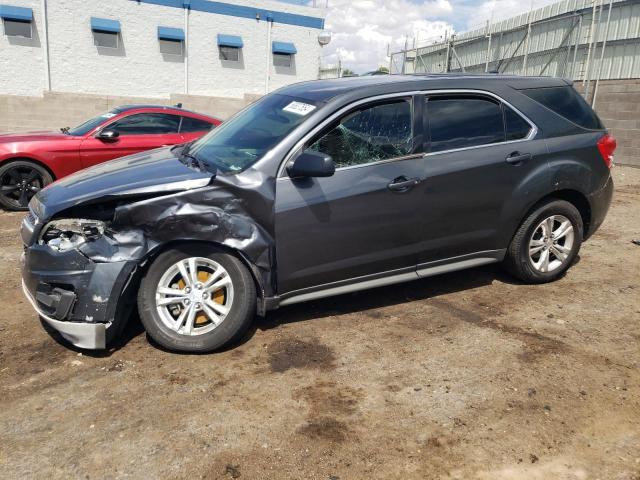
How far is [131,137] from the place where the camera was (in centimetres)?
827

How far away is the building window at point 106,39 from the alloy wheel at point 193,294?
20213 mm

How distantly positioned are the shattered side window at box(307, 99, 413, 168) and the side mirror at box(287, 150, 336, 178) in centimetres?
19

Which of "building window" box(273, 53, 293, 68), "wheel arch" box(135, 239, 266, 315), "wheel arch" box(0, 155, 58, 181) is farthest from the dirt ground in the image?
"building window" box(273, 53, 293, 68)

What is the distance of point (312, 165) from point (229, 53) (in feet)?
72.4

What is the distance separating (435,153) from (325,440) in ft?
7.59

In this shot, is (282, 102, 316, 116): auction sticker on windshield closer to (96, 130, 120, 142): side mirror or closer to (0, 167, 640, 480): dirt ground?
(0, 167, 640, 480): dirt ground

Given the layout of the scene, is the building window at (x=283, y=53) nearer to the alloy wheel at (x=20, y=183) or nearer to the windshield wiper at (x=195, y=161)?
the alloy wheel at (x=20, y=183)

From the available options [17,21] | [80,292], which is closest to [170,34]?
[17,21]

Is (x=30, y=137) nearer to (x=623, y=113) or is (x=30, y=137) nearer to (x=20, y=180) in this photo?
(x=20, y=180)

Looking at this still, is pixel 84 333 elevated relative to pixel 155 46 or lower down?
lower down

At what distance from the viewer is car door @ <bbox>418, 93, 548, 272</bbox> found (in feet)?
13.4

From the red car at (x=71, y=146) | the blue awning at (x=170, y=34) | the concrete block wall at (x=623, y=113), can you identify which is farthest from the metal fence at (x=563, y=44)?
the blue awning at (x=170, y=34)

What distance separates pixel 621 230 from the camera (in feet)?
22.8

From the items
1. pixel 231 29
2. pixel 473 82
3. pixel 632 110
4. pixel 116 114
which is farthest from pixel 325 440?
pixel 231 29
